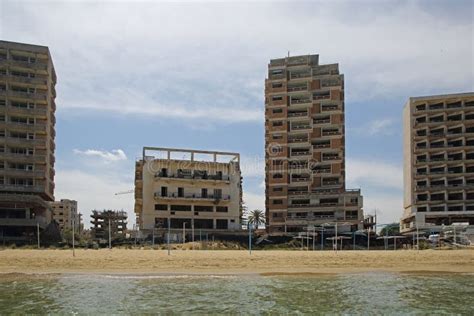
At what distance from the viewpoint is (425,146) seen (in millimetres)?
100750

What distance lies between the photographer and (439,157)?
99625 millimetres

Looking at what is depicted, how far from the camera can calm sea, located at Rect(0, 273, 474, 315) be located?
2081 cm

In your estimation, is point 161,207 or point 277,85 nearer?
point 161,207

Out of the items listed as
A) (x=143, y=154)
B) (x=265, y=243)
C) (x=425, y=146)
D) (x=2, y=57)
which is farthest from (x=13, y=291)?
(x=425, y=146)

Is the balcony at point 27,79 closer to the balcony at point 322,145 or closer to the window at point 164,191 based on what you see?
the window at point 164,191

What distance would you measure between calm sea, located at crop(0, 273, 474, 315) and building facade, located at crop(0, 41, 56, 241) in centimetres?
5489

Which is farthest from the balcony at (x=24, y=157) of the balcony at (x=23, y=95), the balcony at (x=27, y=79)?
the balcony at (x=27, y=79)

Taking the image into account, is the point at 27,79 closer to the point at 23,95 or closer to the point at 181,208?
the point at 23,95

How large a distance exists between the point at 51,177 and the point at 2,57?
2170cm

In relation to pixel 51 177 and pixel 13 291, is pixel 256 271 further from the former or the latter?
pixel 51 177

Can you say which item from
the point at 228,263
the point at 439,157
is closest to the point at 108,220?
the point at 439,157

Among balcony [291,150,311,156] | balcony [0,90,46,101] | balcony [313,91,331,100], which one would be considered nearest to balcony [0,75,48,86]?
balcony [0,90,46,101]

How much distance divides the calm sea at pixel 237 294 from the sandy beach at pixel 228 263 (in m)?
3.52

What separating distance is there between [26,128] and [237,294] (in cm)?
7008
